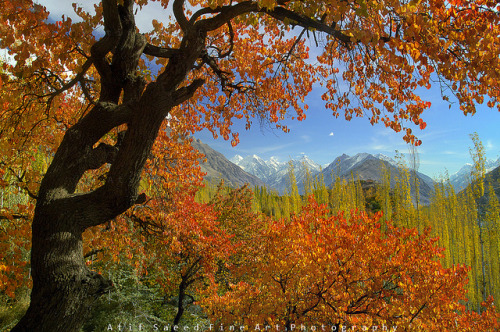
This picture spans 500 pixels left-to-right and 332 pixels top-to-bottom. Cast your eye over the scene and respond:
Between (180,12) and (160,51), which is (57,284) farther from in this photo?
(180,12)

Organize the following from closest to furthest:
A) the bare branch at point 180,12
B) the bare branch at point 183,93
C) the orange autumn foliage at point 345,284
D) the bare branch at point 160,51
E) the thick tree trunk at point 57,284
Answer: the thick tree trunk at point 57,284, the bare branch at point 183,93, the bare branch at point 160,51, the bare branch at point 180,12, the orange autumn foliage at point 345,284

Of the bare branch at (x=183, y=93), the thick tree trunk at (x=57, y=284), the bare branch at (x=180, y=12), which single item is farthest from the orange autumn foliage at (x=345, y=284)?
the bare branch at (x=180, y=12)

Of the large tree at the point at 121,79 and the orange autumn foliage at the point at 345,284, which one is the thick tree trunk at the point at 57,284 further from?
the orange autumn foliage at the point at 345,284

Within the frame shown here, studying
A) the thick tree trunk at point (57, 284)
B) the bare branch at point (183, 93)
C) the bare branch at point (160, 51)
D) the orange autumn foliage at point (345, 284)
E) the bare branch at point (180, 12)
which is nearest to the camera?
the thick tree trunk at point (57, 284)

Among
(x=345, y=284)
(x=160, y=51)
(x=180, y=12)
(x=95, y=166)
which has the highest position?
(x=180, y=12)

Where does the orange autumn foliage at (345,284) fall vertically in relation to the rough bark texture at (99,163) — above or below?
below

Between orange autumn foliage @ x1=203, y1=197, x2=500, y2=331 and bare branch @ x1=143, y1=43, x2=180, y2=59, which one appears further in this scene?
orange autumn foliage @ x1=203, y1=197, x2=500, y2=331

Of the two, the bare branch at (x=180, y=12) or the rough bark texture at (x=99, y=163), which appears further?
the bare branch at (x=180, y=12)

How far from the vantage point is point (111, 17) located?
2670 millimetres

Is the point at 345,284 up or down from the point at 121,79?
down

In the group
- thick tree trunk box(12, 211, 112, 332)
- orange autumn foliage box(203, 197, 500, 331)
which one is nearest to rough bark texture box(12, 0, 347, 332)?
thick tree trunk box(12, 211, 112, 332)

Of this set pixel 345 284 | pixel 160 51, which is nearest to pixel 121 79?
pixel 160 51

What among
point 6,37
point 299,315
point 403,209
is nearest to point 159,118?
point 6,37

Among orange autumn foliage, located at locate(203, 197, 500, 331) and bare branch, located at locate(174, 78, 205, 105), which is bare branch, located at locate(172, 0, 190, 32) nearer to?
bare branch, located at locate(174, 78, 205, 105)
